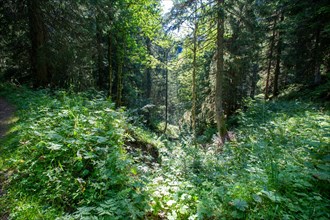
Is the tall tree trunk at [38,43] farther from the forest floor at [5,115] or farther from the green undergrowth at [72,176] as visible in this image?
the green undergrowth at [72,176]

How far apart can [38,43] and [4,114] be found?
462 cm

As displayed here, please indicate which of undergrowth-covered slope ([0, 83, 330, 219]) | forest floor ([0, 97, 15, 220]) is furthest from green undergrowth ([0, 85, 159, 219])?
forest floor ([0, 97, 15, 220])

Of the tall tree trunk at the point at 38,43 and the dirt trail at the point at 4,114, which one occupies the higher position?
the tall tree trunk at the point at 38,43

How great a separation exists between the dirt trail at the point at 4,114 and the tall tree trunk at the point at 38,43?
6.80ft

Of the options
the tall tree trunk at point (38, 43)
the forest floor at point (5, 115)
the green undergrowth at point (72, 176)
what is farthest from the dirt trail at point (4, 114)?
the tall tree trunk at point (38, 43)

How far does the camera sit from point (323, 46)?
9891 mm

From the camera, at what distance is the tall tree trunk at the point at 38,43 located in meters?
8.88

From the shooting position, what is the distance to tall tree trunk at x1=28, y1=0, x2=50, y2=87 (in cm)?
888

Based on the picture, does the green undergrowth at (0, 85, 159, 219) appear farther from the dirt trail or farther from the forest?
the dirt trail

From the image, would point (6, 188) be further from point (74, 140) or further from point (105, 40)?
point (105, 40)

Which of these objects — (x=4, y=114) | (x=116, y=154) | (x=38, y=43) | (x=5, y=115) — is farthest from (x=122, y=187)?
(x=38, y=43)

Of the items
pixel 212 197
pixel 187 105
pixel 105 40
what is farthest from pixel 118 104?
pixel 212 197

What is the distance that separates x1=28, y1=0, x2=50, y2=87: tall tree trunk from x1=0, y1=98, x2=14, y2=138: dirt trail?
2074 millimetres

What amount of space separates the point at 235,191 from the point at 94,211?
6.32ft
